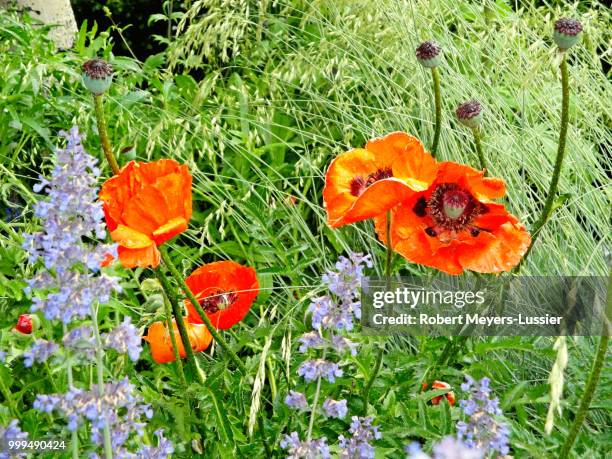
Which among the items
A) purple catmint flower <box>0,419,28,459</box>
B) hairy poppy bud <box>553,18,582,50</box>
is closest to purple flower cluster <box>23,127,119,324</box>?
purple catmint flower <box>0,419,28,459</box>

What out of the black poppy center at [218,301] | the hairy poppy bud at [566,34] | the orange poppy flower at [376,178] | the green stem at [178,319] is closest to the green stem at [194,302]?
the green stem at [178,319]

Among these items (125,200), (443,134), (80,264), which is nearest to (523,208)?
(443,134)

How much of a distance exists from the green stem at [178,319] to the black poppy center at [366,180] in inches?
12.6

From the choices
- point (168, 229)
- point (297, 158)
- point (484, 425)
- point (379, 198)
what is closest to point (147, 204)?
point (168, 229)

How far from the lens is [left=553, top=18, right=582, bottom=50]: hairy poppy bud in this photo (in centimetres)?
131

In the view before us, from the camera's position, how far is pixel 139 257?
1279mm

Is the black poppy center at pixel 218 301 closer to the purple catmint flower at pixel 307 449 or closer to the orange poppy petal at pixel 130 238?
the orange poppy petal at pixel 130 238

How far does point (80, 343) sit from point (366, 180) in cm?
66

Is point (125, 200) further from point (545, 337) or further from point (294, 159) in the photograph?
point (294, 159)

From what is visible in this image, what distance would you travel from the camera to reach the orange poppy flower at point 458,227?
4.61ft

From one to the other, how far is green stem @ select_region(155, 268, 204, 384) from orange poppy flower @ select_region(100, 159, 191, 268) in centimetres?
5

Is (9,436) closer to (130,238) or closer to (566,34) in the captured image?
(130,238)

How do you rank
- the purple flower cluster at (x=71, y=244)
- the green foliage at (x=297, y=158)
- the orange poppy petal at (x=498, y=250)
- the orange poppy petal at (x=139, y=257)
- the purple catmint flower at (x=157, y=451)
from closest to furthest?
the purple flower cluster at (x=71, y=244) → the purple catmint flower at (x=157, y=451) → the orange poppy petal at (x=139, y=257) → the orange poppy petal at (x=498, y=250) → the green foliage at (x=297, y=158)

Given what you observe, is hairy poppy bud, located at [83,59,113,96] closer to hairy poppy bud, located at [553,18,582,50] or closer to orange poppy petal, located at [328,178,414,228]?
orange poppy petal, located at [328,178,414,228]
